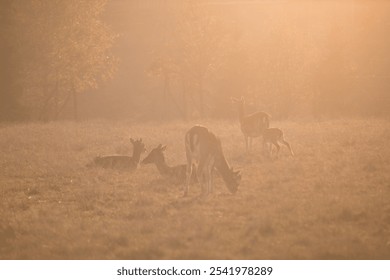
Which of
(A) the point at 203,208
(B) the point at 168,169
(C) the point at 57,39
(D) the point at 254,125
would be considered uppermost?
(C) the point at 57,39

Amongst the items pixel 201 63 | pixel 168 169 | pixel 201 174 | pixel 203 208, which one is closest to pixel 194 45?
pixel 201 63

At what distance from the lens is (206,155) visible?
1514 cm

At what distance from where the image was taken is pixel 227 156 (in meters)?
22.2

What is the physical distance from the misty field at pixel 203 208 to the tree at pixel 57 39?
2040 cm

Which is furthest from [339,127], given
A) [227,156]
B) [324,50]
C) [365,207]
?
[324,50]

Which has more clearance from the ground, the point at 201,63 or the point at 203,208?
Result: the point at 201,63

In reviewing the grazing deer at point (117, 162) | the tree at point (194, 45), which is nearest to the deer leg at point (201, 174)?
the grazing deer at point (117, 162)

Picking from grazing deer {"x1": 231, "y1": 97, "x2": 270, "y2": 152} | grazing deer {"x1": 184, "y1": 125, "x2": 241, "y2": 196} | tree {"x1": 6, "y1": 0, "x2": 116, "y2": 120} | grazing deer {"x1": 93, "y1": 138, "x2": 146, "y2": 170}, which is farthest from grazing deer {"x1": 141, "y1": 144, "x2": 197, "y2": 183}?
tree {"x1": 6, "y1": 0, "x2": 116, "y2": 120}

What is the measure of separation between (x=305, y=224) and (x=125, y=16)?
72.7 meters

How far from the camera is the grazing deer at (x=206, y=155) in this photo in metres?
15.1

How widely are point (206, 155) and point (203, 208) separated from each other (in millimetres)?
1612

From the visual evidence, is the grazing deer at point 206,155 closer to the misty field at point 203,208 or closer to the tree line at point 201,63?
the misty field at point 203,208

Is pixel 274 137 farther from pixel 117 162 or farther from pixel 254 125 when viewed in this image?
pixel 117 162

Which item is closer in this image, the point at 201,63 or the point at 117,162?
the point at 117,162
